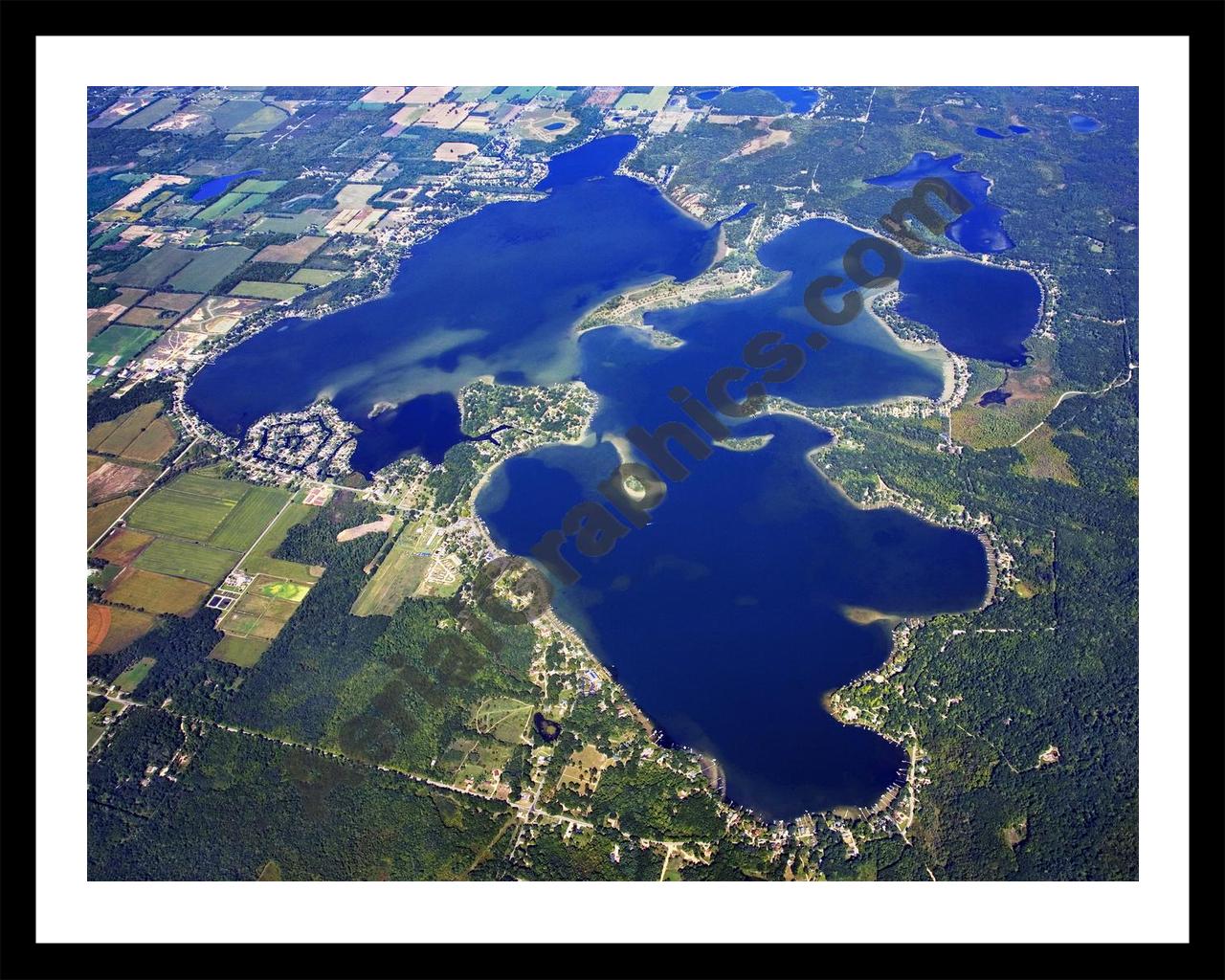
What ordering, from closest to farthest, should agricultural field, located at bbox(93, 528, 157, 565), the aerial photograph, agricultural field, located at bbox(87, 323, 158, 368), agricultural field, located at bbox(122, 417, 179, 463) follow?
the aerial photograph → agricultural field, located at bbox(93, 528, 157, 565) → agricultural field, located at bbox(122, 417, 179, 463) → agricultural field, located at bbox(87, 323, 158, 368)

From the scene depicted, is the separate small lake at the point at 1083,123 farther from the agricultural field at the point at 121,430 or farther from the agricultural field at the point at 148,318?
the agricultural field at the point at 121,430

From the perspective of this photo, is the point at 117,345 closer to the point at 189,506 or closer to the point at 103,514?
the point at 103,514

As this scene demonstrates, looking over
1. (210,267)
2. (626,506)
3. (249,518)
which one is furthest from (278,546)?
(210,267)

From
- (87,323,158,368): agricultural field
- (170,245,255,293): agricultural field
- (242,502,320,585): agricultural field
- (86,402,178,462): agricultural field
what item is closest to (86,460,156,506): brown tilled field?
(86,402,178,462): agricultural field

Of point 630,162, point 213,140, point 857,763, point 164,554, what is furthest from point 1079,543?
point 213,140

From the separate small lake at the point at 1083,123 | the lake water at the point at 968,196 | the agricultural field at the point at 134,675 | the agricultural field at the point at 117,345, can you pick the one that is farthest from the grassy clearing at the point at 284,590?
the separate small lake at the point at 1083,123

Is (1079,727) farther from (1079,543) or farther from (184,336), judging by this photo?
(184,336)

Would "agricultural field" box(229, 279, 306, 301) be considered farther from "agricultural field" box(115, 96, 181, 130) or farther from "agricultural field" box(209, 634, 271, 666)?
"agricultural field" box(115, 96, 181, 130)
